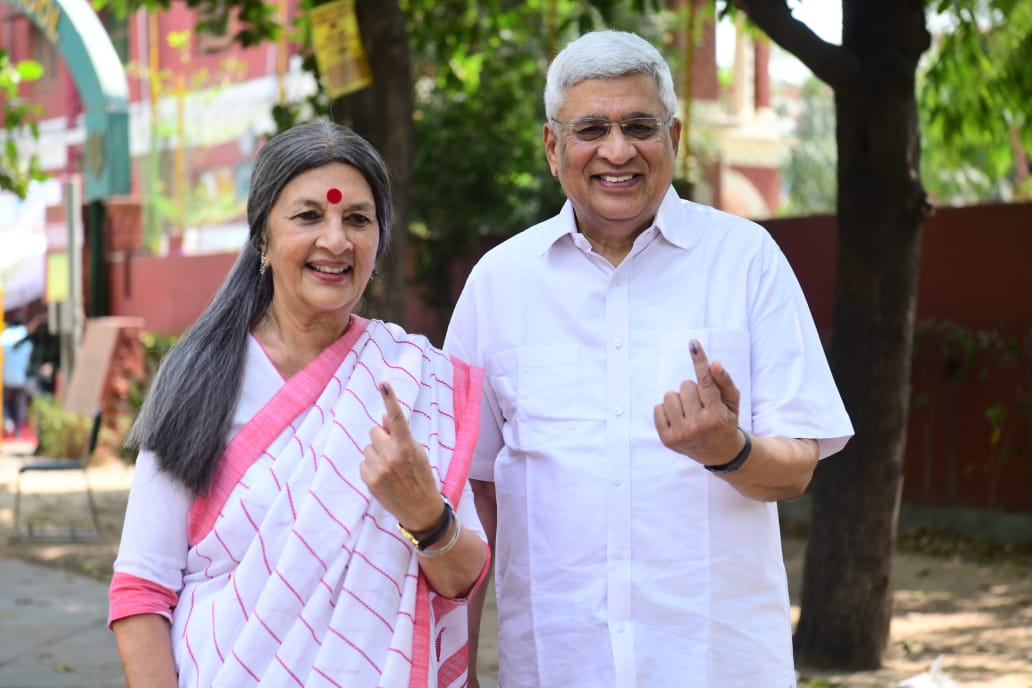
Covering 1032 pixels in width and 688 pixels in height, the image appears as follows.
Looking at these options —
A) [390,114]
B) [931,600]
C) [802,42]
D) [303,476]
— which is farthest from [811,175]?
[303,476]

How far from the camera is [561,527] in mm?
2758

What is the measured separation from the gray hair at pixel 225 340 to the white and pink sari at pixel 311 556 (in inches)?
2.4

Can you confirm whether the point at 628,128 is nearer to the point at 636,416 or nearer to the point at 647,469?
the point at 636,416

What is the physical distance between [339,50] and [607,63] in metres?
4.42

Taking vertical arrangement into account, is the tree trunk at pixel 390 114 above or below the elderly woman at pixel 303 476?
above

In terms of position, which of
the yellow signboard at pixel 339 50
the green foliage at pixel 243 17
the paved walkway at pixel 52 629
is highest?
the green foliage at pixel 243 17

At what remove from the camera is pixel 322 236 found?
8.45 ft

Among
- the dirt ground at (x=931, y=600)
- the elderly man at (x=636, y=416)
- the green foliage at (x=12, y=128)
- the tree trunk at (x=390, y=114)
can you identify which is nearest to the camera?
the elderly man at (x=636, y=416)

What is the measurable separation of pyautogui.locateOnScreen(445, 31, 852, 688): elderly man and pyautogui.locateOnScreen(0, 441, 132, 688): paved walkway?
3.87m

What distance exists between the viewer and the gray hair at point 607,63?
9.05 ft

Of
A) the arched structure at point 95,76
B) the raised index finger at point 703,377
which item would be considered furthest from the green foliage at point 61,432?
the raised index finger at point 703,377

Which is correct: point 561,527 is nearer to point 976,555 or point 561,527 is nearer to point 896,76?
point 896,76

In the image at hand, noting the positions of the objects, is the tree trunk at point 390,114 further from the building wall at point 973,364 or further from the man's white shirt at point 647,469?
the man's white shirt at point 647,469

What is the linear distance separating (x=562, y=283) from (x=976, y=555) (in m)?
6.93
